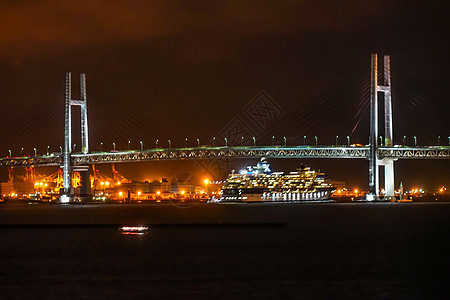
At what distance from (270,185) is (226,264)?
6661 centimetres

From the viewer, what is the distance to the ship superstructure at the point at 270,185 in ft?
281

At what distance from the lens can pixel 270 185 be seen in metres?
86.7

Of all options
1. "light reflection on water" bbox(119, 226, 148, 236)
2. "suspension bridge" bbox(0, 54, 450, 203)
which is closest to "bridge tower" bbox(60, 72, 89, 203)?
"suspension bridge" bbox(0, 54, 450, 203)

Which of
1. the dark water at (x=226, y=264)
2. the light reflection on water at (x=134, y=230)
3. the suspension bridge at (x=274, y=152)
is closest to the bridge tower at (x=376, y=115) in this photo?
the suspension bridge at (x=274, y=152)

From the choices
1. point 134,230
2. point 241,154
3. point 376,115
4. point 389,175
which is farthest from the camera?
point 241,154

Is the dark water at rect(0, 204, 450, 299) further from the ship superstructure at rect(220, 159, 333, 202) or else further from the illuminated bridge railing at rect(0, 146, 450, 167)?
the ship superstructure at rect(220, 159, 333, 202)

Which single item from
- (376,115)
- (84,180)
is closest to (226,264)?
(376,115)

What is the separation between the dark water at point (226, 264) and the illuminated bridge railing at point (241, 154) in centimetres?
Result: 3469

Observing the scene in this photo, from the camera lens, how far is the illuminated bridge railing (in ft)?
219

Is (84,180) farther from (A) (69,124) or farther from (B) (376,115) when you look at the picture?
(B) (376,115)

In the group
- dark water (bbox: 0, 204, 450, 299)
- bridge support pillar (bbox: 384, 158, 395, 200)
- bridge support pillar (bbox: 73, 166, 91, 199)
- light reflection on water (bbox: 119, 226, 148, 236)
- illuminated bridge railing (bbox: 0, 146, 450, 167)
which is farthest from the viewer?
bridge support pillar (bbox: 73, 166, 91, 199)

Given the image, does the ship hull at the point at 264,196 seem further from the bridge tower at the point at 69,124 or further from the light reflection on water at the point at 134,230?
the light reflection on water at the point at 134,230

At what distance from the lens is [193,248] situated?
24656 millimetres

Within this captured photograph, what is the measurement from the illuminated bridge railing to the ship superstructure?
13664mm
